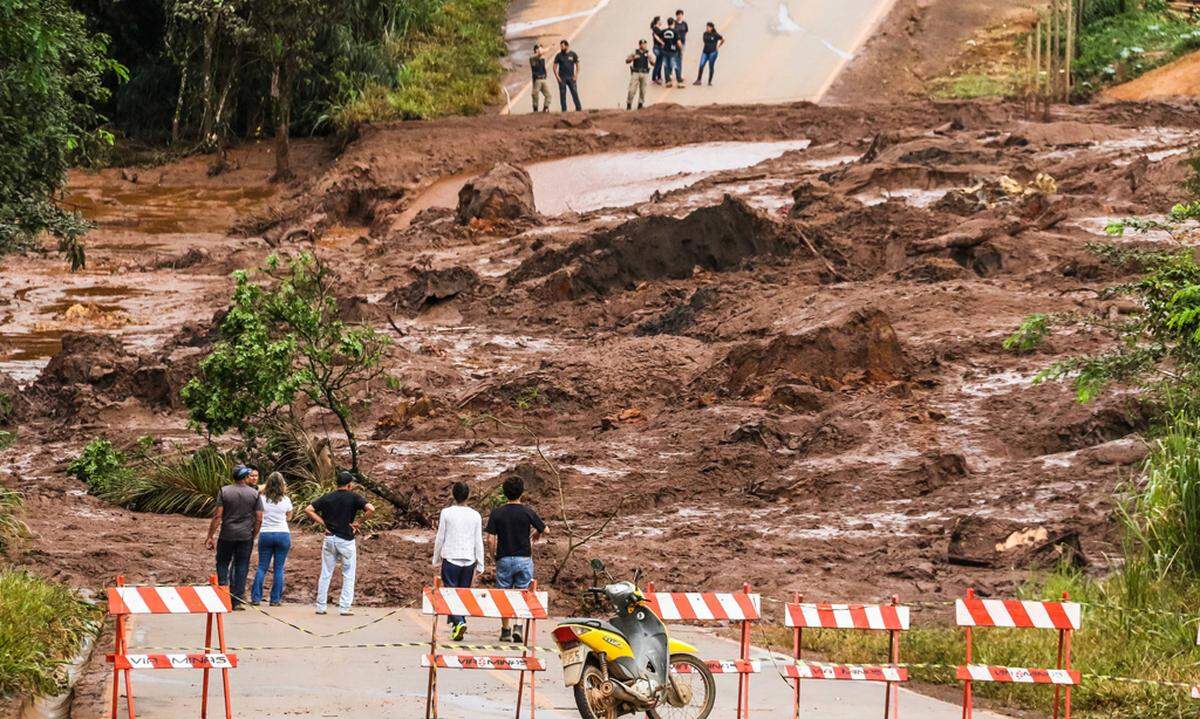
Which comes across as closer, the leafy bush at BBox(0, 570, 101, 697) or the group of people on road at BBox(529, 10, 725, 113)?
the leafy bush at BBox(0, 570, 101, 697)

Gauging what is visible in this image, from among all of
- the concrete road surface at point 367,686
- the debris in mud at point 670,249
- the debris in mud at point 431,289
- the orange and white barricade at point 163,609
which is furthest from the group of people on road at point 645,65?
the orange and white barricade at point 163,609

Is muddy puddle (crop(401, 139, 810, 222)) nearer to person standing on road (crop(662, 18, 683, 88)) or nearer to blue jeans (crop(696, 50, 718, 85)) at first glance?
blue jeans (crop(696, 50, 718, 85))

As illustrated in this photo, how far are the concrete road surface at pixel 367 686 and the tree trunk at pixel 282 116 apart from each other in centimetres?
3179

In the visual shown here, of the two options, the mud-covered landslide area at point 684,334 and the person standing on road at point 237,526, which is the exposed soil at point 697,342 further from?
Answer: the person standing on road at point 237,526

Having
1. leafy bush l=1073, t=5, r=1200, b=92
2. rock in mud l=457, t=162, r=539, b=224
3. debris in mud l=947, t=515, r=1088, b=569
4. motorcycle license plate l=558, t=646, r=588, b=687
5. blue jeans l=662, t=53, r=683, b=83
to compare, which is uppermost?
leafy bush l=1073, t=5, r=1200, b=92

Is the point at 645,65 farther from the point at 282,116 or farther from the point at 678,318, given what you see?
the point at 678,318

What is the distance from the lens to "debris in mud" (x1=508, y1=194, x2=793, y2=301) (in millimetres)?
A: 33688

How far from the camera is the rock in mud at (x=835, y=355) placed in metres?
25.9

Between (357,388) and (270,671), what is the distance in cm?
1508

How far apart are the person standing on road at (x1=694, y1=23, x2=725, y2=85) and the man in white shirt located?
113ft

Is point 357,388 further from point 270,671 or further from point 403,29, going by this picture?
point 403,29

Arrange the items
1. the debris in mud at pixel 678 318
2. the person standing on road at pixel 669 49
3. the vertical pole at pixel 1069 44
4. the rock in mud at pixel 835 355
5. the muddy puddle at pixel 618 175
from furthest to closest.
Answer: the person standing on road at pixel 669 49, the vertical pole at pixel 1069 44, the muddy puddle at pixel 618 175, the debris in mud at pixel 678 318, the rock in mud at pixel 835 355

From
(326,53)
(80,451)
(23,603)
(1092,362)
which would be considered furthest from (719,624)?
(326,53)

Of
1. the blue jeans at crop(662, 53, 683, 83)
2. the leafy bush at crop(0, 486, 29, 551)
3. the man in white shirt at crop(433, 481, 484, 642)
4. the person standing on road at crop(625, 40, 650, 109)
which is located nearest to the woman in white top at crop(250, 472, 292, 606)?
the man in white shirt at crop(433, 481, 484, 642)
